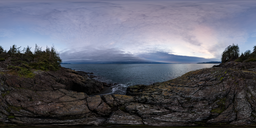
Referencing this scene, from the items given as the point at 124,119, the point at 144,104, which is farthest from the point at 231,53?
the point at 124,119

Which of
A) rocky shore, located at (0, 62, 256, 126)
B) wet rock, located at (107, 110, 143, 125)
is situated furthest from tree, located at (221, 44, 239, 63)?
wet rock, located at (107, 110, 143, 125)

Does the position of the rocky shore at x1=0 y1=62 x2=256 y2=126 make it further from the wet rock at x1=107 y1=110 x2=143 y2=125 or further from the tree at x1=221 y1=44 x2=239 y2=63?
the tree at x1=221 y1=44 x2=239 y2=63

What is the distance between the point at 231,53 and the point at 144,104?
10327cm

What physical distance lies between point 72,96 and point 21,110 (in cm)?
517

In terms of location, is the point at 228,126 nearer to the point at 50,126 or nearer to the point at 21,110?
the point at 50,126

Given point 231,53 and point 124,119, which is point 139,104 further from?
point 231,53

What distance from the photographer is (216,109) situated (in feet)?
36.3

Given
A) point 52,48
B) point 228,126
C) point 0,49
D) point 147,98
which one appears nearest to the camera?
point 228,126

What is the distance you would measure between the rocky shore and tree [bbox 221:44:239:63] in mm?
90572

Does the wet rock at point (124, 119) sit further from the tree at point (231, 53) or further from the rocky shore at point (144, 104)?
the tree at point (231, 53)

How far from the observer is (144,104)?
12586 millimetres

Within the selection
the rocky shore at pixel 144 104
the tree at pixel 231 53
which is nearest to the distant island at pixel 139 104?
the rocky shore at pixel 144 104

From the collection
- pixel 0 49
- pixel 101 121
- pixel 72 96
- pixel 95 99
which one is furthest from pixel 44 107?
pixel 0 49

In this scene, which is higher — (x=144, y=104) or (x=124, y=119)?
(x=144, y=104)
